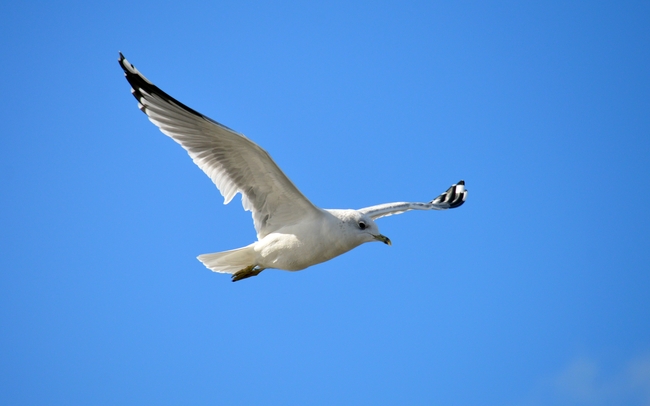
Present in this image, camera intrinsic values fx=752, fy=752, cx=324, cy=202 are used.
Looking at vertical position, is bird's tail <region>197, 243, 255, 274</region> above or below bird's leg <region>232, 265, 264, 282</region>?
above

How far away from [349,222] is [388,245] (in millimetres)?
381

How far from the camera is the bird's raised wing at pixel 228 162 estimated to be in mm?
5973

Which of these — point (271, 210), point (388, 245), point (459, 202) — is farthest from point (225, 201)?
point (459, 202)

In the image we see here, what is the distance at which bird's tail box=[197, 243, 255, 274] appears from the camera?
6.33 metres

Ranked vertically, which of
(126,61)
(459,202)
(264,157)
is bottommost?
(264,157)

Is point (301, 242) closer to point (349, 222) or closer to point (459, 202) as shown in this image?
point (349, 222)

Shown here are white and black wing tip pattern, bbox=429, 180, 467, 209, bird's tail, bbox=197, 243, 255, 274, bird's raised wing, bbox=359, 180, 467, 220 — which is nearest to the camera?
bird's tail, bbox=197, 243, 255, 274

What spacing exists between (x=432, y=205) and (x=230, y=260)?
2664 mm

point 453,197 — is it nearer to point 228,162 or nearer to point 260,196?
point 260,196

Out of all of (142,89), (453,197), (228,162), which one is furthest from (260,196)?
(453,197)

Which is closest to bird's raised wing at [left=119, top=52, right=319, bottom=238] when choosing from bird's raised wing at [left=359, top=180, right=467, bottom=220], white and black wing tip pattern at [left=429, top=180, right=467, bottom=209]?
bird's raised wing at [left=359, top=180, right=467, bottom=220]

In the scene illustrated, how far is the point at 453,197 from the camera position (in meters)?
9.04

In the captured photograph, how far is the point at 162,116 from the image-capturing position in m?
6.13

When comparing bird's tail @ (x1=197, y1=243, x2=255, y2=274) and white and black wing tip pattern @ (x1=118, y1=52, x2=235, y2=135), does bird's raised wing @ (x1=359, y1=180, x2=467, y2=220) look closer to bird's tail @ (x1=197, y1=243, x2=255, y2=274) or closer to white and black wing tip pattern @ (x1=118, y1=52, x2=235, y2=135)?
bird's tail @ (x1=197, y1=243, x2=255, y2=274)
